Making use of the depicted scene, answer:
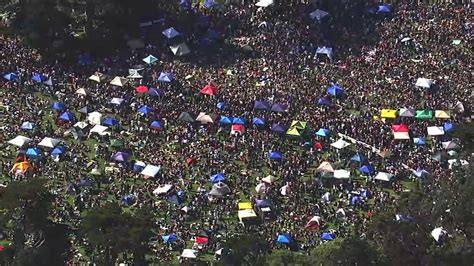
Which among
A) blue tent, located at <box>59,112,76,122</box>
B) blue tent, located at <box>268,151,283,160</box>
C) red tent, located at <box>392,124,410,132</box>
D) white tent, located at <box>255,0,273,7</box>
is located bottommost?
red tent, located at <box>392,124,410,132</box>

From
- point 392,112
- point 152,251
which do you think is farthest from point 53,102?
point 392,112

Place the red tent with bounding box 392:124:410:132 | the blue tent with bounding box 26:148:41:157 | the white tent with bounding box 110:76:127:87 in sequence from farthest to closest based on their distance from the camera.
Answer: the white tent with bounding box 110:76:127:87 < the red tent with bounding box 392:124:410:132 < the blue tent with bounding box 26:148:41:157

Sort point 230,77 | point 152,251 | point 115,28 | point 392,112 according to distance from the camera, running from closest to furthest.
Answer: point 152,251, point 392,112, point 230,77, point 115,28

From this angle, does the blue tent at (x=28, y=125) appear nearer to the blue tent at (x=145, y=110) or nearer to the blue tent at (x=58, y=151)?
the blue tent at (x=58, y=151)

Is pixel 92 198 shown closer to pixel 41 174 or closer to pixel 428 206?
pixel 41 174

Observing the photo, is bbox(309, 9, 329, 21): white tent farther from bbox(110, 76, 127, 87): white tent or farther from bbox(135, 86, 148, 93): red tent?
bbox(110, 76, 127, 87): white tent

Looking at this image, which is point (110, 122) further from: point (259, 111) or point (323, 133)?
point (323, 133)

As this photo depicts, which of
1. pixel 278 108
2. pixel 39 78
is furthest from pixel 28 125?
pixel 278 108

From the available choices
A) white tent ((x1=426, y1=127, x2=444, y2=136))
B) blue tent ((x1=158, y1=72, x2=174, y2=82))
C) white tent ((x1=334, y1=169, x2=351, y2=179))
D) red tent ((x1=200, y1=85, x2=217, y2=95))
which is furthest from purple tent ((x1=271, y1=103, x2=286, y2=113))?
white tent ((x1=426, y1=127, x2=444, y2=136))
